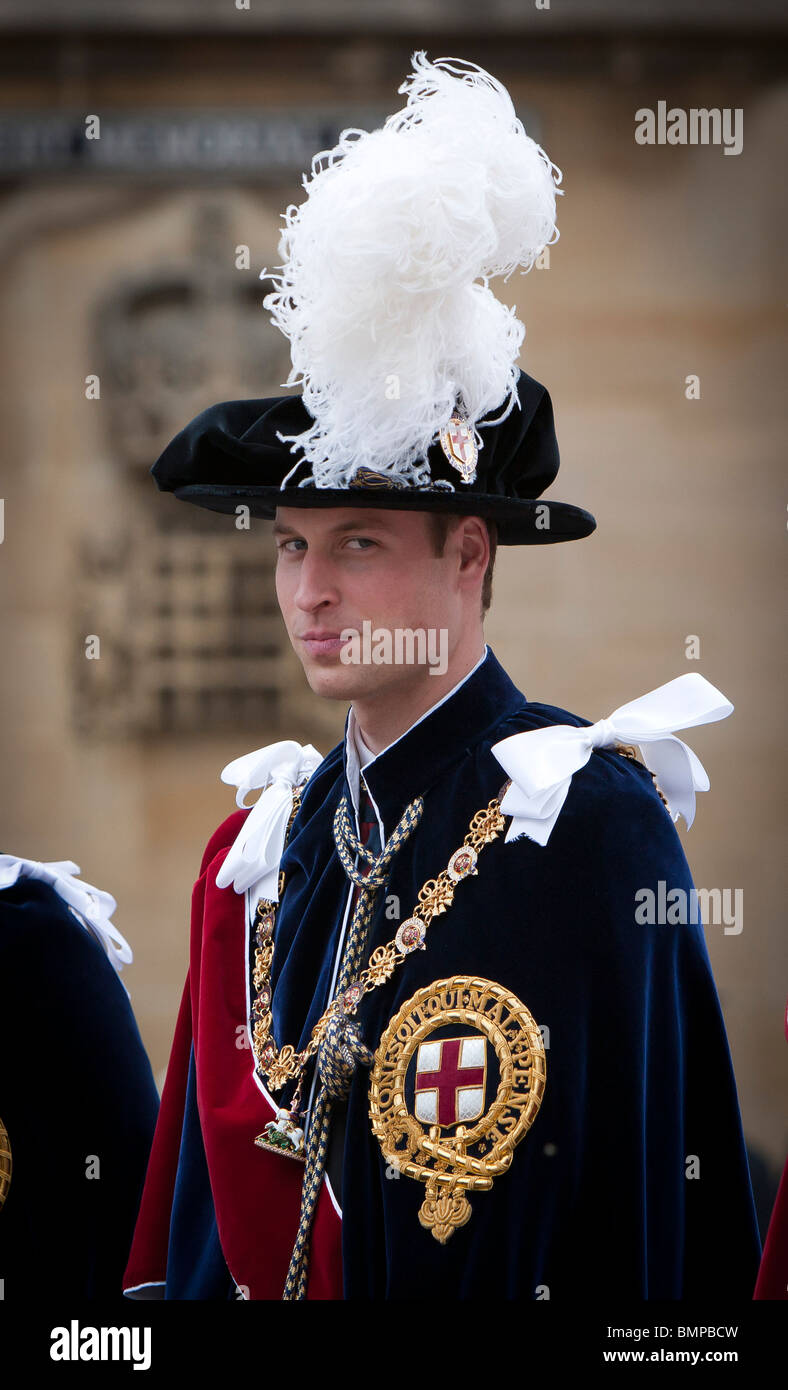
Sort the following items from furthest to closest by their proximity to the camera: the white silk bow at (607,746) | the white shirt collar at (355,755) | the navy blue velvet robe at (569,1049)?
1. the white shirt collar at (355,755)
2. the white silk bow at (607,746)
3. the navy blue velvet robe at (569,1049)

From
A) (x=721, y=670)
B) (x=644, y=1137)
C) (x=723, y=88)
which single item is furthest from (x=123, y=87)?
(x=644, y=1137)

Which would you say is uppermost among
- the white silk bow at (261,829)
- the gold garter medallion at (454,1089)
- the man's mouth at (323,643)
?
the man's mouth at (323,643)

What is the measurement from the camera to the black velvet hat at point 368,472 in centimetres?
209

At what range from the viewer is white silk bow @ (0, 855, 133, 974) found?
8.19 feet

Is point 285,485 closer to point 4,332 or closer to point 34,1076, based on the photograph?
point 34,1076

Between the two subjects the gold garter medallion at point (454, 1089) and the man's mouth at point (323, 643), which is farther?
the man's mouth at point (323, 643)

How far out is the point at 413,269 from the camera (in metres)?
2.05

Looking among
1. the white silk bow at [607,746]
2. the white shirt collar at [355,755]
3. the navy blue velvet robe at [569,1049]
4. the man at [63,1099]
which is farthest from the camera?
the man at [63,1099]

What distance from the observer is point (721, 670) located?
209 inches

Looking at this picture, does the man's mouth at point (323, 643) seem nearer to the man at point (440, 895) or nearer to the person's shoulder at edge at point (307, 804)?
the man at point (440, 895)

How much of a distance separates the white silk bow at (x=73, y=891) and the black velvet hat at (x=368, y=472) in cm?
72

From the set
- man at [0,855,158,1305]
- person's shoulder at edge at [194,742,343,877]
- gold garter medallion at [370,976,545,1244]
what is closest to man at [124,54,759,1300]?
gold garter medallion at [370,976,545,1244]

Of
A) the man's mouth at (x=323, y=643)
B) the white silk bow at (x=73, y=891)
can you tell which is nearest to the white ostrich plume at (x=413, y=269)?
the man's mouth at (x=323, y=643)

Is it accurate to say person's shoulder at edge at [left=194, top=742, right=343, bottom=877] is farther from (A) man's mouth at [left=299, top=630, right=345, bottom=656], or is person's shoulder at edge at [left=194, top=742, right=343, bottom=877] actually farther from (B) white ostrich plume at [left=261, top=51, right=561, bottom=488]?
(B) white ostrich plume at [left=261, top=51, right=561, bottom=488]
